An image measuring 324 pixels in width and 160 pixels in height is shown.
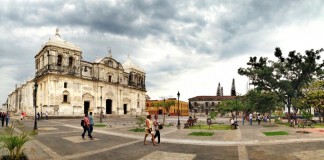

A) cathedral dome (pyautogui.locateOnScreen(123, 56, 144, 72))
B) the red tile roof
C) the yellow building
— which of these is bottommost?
the yellow building

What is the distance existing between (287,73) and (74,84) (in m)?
34.7

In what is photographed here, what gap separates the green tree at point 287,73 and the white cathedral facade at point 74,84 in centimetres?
2402

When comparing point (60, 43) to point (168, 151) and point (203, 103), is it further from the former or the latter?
point (203, 103)

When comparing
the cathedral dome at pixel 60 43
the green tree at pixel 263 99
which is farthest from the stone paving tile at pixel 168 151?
the cathedral dome at pixel 60 43

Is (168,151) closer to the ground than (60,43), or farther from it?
closer to the ground

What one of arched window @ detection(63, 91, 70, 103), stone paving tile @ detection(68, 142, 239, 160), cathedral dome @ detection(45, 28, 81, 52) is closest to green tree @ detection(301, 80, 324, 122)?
stone paving tile @ detection(68, 142, 239, 160)

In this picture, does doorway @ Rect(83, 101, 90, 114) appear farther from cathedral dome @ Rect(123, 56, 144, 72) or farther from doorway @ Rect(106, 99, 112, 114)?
cathedral dome @ Rect(123, 56, 144, 72)

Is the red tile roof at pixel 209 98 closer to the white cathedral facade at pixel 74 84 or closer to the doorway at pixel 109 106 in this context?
the white cathedral facade at pixel 74 84

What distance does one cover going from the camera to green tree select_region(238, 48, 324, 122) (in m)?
33.7

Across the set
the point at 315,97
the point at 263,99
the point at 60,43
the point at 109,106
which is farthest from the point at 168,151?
the point at 109,106

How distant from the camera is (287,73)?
35.6 metres

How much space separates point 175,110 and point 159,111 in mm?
6514

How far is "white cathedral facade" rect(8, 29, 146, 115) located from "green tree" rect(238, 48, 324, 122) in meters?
24.0

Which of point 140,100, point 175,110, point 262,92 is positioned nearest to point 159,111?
point 175,110
